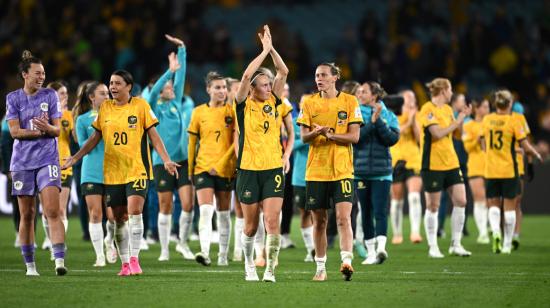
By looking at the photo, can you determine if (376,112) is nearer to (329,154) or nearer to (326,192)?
(329,154)

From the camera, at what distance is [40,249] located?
17219 mm

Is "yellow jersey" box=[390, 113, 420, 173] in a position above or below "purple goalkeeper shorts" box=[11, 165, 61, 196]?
above

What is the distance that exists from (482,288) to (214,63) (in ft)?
61.8

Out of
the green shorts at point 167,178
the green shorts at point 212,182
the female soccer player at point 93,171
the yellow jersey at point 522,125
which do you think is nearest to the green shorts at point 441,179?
the yellow jersey at point 522,125

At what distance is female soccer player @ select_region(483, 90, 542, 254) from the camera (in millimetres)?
16297

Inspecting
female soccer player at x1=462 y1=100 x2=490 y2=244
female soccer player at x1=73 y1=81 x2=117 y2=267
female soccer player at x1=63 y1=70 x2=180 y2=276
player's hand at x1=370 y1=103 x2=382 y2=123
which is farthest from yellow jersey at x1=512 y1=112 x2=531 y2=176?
female soccer player at x1=63 y1=70 x2=180 y2=276

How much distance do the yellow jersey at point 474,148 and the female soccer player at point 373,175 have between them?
5.00 m

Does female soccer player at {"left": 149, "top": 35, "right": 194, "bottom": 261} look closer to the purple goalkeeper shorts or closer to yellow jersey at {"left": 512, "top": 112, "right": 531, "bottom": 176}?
the purple goalkeeper shorts

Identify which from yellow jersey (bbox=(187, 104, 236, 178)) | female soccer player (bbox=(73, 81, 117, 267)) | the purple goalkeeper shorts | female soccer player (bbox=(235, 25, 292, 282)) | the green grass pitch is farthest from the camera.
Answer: yellow jersey (bbox=(187, 104, 236, 178))

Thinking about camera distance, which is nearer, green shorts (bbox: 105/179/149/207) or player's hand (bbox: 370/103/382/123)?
green shorts (bbox: 105/179/149/207)

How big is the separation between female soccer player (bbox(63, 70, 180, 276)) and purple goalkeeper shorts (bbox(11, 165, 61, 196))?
0.33 m

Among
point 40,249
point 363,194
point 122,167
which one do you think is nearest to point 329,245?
point 363,194

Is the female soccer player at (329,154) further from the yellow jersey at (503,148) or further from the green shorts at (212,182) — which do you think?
the yellow jersey at (503,148)

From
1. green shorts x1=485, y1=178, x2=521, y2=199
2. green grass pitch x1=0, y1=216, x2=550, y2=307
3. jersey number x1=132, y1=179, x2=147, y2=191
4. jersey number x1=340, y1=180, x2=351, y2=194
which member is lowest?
green grass pitch x1=0, y1=216, x2=550, y2=307
